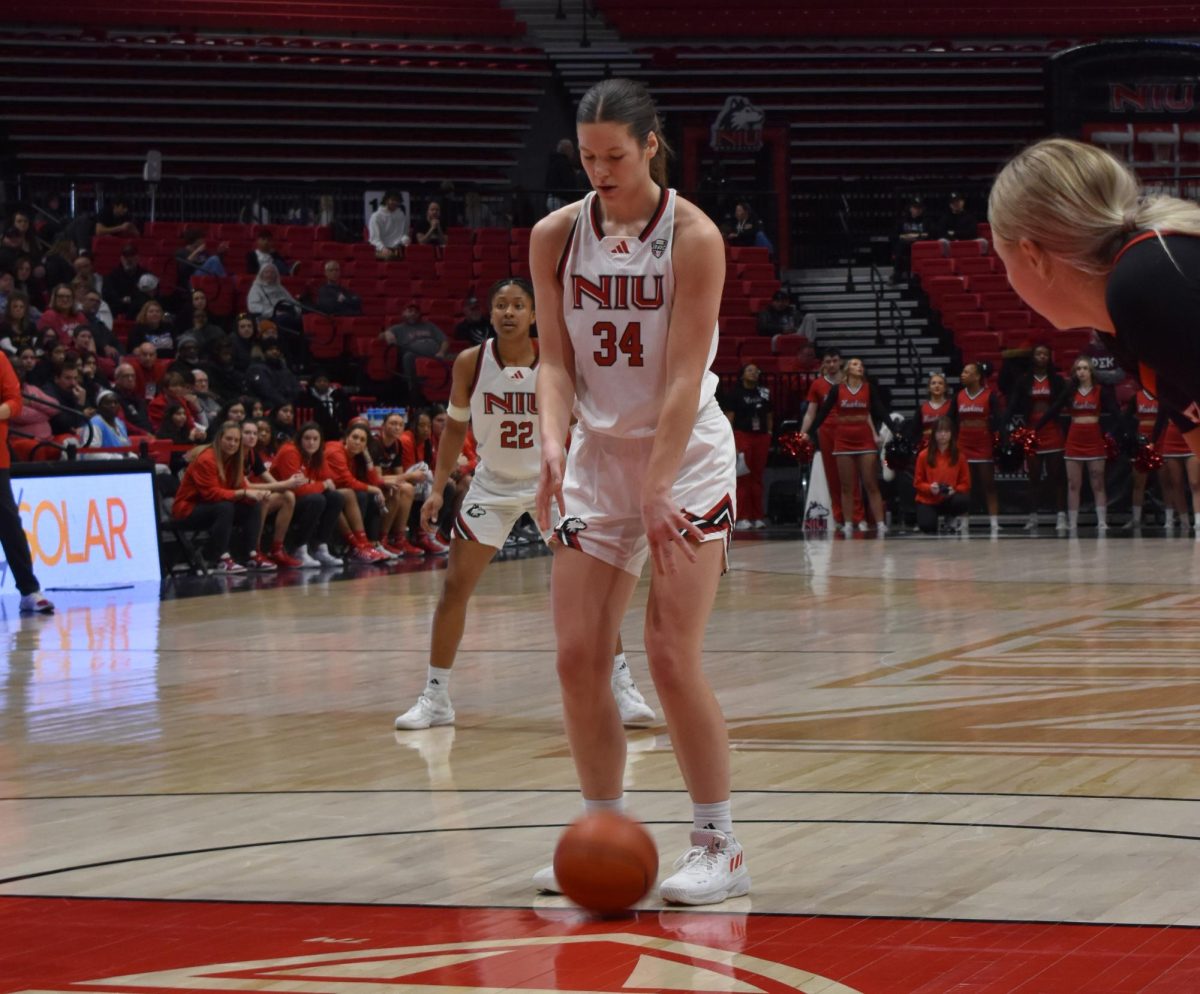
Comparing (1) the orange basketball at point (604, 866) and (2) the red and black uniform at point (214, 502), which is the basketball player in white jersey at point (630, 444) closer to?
(1) the orange basketball at point (604, 866)

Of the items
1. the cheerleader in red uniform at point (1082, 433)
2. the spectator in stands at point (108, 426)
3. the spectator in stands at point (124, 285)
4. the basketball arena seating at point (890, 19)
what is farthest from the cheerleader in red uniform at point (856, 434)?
the basketball arena seating at point (890, 19)

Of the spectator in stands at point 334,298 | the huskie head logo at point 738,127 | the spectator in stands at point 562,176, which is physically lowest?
the spectator in stands at point 334,298

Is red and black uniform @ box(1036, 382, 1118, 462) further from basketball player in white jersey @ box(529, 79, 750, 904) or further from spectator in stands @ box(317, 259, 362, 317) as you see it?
basketball player in white jersey @ box(529, 79, 750, 904)

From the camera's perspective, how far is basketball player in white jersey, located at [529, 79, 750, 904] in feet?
13.4

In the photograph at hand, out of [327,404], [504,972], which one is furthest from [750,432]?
[504,972]

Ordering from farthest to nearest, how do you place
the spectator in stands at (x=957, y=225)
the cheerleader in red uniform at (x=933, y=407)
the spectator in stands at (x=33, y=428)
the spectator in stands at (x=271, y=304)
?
the spectator in stands at (x=957, y=225), the spectator in stands at (x=271, y=304), the cheerleader in red uniform at (x=933, y=407), the spectator in stands at (x=33, y=428)

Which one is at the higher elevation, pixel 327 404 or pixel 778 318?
pixel 778 318

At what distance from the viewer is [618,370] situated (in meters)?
4.19

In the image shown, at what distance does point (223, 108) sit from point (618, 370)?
956 inches

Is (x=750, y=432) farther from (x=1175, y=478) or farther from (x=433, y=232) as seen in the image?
(x=433, y=232)

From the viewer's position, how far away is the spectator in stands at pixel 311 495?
15125 millimetres

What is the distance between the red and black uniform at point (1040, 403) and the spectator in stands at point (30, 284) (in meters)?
9.82

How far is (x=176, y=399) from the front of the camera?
1590 centimetres

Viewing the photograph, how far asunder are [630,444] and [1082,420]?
47.8 feet
